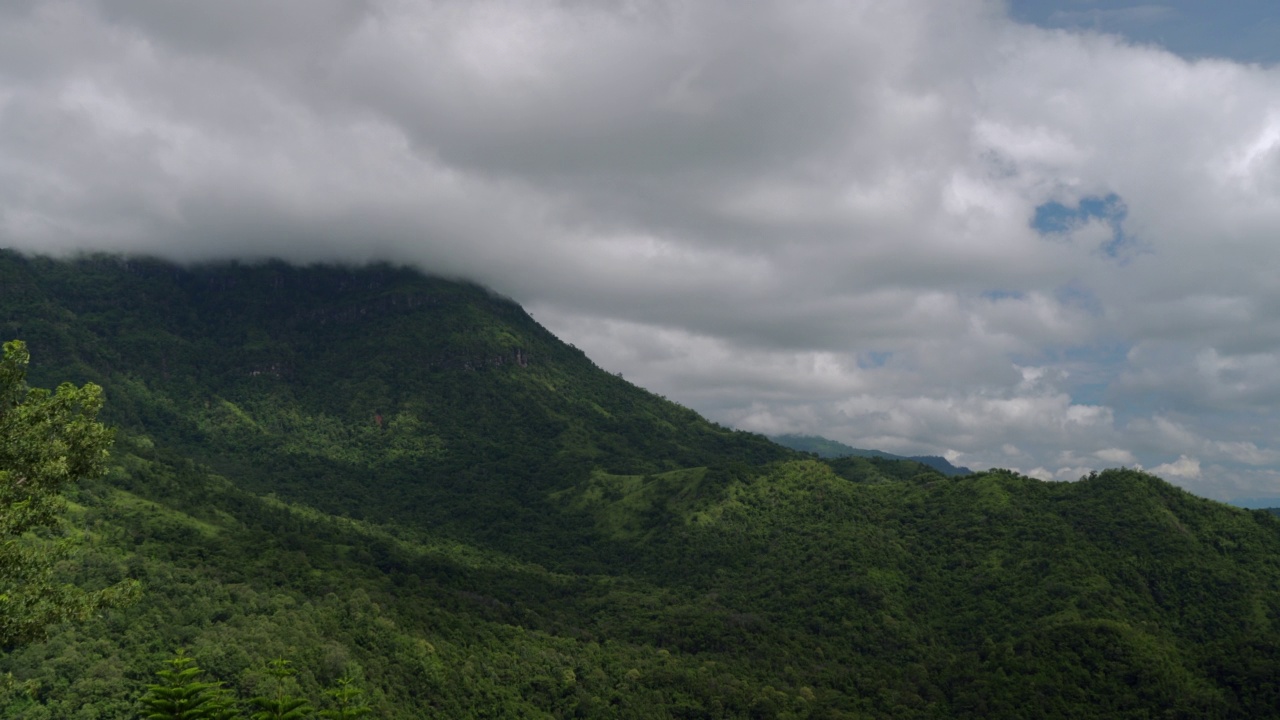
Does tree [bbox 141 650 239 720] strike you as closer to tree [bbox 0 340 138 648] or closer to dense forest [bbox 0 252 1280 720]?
tree [bbox 0 340 138 648]

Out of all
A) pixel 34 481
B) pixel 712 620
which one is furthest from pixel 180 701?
pixel 712 620

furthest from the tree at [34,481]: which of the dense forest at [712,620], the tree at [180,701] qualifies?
the dense forest at [712,620]

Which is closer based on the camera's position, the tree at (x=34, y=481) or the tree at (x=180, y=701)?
the tree at (x=34, y=481)

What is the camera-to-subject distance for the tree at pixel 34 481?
31.1 meters

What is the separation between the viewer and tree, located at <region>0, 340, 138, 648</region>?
3106 cm

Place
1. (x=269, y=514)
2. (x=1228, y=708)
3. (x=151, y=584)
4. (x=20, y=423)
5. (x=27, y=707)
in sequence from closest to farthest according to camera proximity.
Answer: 1. (x=20, y=423)
2. (x=27, y=707)
3. (x=151, y=584)
4. (x=1228, y=708)
5. (x=269, y=514)

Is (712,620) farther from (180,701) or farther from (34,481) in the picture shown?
(34,481)

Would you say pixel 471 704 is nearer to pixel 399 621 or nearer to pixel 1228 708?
pixel 399 621

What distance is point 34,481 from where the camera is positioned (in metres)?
32.0

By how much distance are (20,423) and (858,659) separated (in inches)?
6102

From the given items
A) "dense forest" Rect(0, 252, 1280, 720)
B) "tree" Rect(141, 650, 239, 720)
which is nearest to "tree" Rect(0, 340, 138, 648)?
"tree" Rect(141, 650, 239, 720)

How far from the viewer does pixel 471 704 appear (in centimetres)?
11656

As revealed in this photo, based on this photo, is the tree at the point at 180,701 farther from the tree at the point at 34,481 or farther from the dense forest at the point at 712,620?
the dense forest at the point at 712,620

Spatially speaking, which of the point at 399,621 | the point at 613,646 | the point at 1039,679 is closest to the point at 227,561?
the point at 399,621
